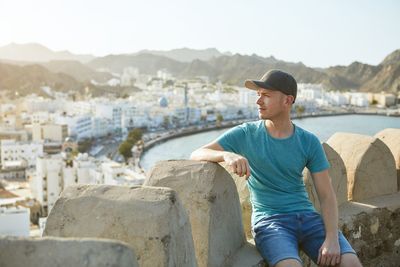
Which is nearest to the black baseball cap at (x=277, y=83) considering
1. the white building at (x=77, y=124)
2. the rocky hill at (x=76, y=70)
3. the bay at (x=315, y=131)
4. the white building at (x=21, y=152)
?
the bay at (x=315, y=131)

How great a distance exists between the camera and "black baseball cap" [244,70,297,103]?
177 centimetres

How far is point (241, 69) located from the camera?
373ft

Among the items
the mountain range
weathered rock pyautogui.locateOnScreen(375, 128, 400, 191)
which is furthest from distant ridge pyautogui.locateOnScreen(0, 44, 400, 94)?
weathered rock pyautogui.locateOnScreen(375, 128, 400, 191)

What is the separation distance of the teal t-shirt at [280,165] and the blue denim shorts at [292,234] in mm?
32

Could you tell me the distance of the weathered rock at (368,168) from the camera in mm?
2902

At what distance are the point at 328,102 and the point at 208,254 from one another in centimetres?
7922

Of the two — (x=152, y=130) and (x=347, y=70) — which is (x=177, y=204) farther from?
(x=347, y=70)

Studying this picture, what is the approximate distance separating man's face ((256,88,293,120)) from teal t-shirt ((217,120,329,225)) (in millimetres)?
65

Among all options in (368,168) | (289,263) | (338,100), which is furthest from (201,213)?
(338,100)

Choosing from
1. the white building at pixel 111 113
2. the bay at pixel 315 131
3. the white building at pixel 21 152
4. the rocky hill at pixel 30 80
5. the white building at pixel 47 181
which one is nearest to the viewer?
the white building at pixel 47 181

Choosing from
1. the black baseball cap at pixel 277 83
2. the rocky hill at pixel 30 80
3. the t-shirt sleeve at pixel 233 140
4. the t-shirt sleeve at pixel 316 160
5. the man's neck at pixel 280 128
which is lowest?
the rocky hill at pixel 30 80

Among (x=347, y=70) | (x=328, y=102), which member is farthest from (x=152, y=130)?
(x=347, y=70)

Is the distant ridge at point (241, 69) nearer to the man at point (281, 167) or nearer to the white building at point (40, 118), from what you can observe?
the white building at point (40, 118)

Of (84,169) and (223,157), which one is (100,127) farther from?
(223,157)
